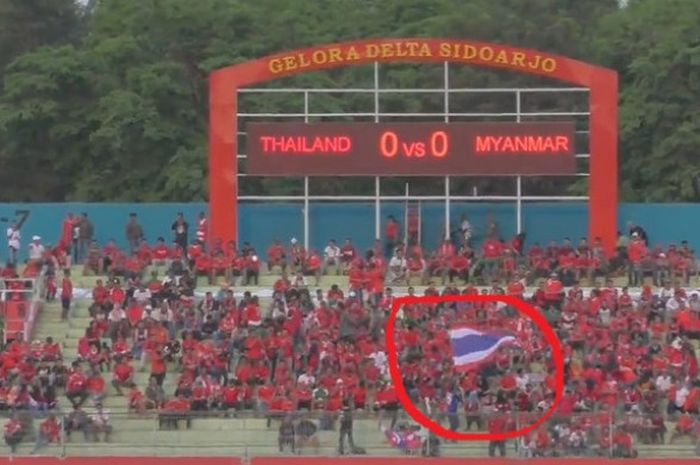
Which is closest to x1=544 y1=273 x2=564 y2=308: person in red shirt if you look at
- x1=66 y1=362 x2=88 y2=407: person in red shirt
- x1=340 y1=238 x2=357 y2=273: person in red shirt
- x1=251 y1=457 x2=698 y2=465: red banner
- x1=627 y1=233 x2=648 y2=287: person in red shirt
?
x1=627 y1=233 x2=648 y2=287: person in red shirt

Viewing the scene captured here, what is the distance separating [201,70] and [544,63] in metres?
14.6

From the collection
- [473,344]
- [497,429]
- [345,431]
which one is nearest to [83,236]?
[473,344]

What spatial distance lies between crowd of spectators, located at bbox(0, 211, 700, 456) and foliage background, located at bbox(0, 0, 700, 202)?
27.9ft

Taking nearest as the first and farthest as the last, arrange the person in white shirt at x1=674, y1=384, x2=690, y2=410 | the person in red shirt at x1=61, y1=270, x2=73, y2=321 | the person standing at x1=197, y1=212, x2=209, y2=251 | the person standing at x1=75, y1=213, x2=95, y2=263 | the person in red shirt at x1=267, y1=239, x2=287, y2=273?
1. the person in white shirt at x1=674, y1=384, x2=690, y2=410
2. the person in red shirt at x1=61, y1=270, x2=73, y2=321
3. the person in red shirt at x1=267, y1=239, x2=287, y2=273
4. the person standing at x1=197, y1=212, x2=209, y2=251
5. the person standing at x1=75, y1=213, x2=95, y2=263

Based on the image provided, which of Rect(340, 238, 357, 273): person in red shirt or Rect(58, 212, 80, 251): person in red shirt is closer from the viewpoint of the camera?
Rect(340, 238, 357, 273): person in red shirt

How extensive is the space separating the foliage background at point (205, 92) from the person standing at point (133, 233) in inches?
223

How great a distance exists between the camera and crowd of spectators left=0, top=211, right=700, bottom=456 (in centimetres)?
3050

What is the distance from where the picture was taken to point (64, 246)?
130 ft

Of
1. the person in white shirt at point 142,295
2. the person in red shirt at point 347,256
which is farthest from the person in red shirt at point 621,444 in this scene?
the person in red shirt at point 347,256

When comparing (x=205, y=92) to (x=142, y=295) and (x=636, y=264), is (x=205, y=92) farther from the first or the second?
(x=636, y=264)

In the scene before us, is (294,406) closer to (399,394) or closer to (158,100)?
(399,394)

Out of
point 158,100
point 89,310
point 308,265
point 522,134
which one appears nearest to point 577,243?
point 522,134

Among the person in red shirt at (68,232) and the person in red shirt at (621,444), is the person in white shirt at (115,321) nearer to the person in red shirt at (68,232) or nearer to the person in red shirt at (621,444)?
the person in red shirt at (68,232)

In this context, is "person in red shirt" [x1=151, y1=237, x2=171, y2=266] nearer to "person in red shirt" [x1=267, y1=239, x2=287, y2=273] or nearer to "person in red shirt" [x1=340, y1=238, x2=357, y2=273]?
"person in red shirt" [x1=267, y1=239, x2=287, y2=273]
